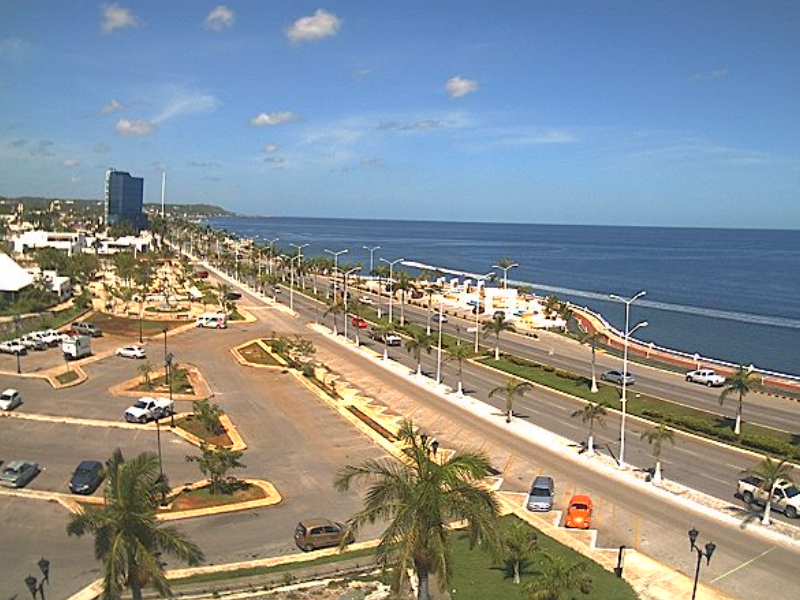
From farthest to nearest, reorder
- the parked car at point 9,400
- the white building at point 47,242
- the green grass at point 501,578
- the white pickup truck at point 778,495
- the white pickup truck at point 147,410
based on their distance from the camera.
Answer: the white building at point 47,242 → the parked car at point 9,400 → the white pickup truck at point 147,410 → the white pickup truck at point 778,495 → the green grass at point 501,578

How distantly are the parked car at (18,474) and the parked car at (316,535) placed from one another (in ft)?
43.7

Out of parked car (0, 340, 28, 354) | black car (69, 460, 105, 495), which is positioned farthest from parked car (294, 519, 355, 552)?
parked car (0, 340, 28, 354)

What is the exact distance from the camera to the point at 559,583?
2030 cm

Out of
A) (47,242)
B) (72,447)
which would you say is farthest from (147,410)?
(47,242)

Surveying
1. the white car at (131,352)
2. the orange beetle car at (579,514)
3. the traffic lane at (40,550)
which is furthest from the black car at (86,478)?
the white car at (131,352)

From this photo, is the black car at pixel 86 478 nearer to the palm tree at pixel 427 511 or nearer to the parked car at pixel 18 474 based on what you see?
the parked car at pixel 18 474

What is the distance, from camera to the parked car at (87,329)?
6856 cm

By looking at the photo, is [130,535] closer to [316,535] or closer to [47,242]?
[316,535]

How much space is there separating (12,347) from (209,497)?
1448 inches

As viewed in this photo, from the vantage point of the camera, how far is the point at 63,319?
75.6 meters

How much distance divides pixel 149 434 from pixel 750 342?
84292 millimetres

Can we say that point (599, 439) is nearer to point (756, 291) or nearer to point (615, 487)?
point (615, 487)

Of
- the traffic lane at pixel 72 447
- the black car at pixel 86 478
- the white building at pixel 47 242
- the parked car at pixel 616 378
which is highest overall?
the white building at pixel 47 242

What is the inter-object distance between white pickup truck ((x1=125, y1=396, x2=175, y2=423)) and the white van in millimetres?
33493
